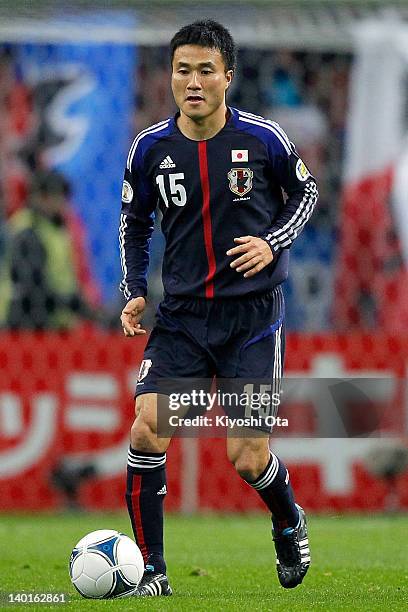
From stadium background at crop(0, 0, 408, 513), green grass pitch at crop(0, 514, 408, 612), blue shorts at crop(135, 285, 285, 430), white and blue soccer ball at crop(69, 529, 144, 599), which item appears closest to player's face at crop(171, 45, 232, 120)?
blue shorts at crop(135, 285, 285, 430)

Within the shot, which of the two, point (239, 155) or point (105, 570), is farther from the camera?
point (239, 155)

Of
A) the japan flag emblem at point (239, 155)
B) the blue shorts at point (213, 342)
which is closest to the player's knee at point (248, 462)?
the blue shorts at point (213, 342)

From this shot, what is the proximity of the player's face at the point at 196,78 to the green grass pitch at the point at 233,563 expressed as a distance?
1852 millimetres

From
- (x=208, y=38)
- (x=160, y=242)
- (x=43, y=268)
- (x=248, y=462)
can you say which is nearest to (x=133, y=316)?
(x=248, y=462)

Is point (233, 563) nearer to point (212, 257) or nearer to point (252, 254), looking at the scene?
point (212, 257)

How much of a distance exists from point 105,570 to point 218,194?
1493 millimetres

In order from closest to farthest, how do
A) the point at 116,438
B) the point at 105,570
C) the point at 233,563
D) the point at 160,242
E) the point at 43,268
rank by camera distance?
the point at 105,570 < the point at 233,563 < the point at 116,438 < the point at 43,268 < the point at 160,242

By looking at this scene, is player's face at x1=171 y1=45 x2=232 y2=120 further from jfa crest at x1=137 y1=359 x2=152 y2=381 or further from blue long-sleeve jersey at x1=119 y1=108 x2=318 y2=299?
jfa crest at x1=137 y1=359 x2=152 y2=381

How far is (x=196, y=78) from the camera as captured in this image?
5328mm

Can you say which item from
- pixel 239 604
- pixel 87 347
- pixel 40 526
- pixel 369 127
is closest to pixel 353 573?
pixel 239 604

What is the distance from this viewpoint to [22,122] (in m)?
10.3

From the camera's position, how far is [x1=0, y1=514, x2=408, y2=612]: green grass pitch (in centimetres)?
504

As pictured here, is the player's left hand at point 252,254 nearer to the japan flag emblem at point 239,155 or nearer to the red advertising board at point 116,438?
the japan flag emblem at point 239,155

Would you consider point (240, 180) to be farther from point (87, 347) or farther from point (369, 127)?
point (369, 127)
